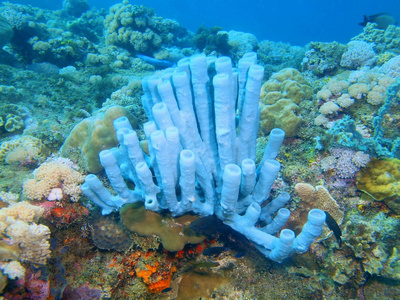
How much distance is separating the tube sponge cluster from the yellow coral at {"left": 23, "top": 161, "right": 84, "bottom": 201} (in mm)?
525

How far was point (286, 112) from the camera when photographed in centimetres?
425

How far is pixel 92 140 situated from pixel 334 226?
4.20 meters

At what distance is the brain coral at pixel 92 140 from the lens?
409cm

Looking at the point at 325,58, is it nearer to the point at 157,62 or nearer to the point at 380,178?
the point at 380,178

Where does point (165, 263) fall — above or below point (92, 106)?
below

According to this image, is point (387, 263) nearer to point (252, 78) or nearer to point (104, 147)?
point (252, 78)

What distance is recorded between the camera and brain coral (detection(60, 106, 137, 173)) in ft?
13.4

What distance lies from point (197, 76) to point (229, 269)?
8.73ft

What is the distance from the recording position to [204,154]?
2699 millimetres

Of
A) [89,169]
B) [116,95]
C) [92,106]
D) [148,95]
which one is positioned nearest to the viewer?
[148,95]

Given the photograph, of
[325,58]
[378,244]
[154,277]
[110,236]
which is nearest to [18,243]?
[110,236]

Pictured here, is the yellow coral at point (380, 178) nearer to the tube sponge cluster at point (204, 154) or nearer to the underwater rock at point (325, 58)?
the tube sponge cluster at point (204, 154)

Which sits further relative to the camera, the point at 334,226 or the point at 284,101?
the point at 284,101

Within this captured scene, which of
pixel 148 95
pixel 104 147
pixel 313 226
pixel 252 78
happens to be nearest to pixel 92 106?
pixel 104 147
